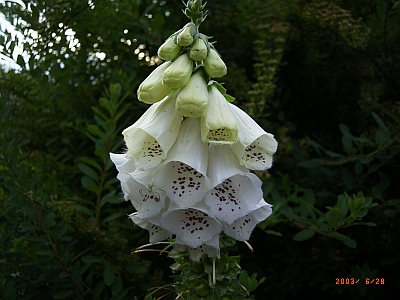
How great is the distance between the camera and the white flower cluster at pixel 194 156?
114cm

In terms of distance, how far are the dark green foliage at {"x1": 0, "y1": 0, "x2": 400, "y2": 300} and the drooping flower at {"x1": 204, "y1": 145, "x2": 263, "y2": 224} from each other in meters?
0.49

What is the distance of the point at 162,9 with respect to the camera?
2.56 metres

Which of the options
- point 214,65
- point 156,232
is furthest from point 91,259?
point 214,65

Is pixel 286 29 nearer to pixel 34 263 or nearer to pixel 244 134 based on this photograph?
pixel 244 134

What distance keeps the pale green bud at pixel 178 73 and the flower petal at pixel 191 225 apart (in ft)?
0.99

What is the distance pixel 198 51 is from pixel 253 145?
294 mm

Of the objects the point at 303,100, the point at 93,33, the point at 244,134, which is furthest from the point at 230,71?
the point at 244,134

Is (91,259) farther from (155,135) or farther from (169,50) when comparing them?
(169,50)

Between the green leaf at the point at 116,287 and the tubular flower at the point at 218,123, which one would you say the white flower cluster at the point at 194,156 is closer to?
the tubular flower at the point at 218,123

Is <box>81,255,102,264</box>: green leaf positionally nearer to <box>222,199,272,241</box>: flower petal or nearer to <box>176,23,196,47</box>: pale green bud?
<box>222,199,272,241</box>: flower petal

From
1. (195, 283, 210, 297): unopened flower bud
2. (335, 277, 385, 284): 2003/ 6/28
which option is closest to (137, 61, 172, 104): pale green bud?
(195, 283, 210, 297): unopened flower bud

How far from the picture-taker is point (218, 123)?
1134 millimetres

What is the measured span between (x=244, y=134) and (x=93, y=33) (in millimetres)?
1279

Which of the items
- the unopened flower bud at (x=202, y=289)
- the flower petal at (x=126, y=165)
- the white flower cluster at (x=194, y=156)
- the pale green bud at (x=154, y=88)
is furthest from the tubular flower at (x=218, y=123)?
the unopened flower bud at (x=202, y=289)
